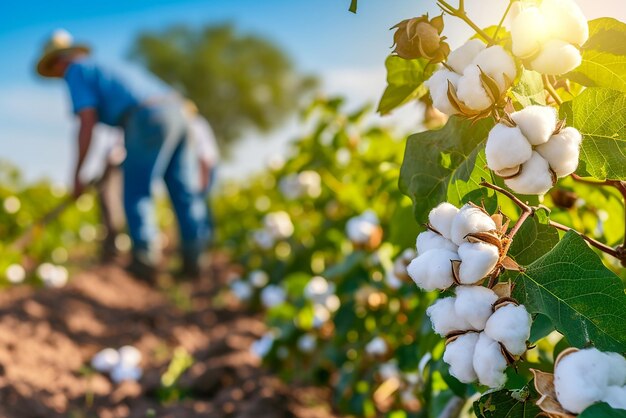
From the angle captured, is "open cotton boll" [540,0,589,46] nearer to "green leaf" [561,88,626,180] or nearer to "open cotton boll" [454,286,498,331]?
"green leaf" [561,88,626,180]

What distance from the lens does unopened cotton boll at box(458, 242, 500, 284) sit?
2.07 ft

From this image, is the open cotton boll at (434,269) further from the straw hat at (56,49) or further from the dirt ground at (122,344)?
the straw hat at (56,49)

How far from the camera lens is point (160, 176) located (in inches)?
200

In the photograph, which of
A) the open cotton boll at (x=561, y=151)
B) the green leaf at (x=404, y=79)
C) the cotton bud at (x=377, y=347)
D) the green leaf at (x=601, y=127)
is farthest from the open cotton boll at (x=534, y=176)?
the cotton bud at (x=377, y=347)

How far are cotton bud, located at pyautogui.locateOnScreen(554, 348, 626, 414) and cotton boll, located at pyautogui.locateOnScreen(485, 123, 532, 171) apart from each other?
0.56 ft

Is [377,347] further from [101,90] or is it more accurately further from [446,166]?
[101,90]

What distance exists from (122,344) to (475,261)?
2755 mm

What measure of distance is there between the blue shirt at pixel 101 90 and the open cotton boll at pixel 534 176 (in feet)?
13.5

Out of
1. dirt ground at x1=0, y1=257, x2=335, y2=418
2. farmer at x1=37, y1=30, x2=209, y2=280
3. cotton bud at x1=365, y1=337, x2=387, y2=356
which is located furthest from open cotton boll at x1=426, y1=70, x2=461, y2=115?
farmer at x1=37, y1=30, x2=209, y2=280

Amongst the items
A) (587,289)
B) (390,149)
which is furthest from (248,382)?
(587,289)

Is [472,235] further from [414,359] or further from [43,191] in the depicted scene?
[43,191]

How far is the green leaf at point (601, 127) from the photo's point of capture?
0.74 m

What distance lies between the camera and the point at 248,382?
2.33 metres

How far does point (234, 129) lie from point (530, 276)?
2560 centimetres
